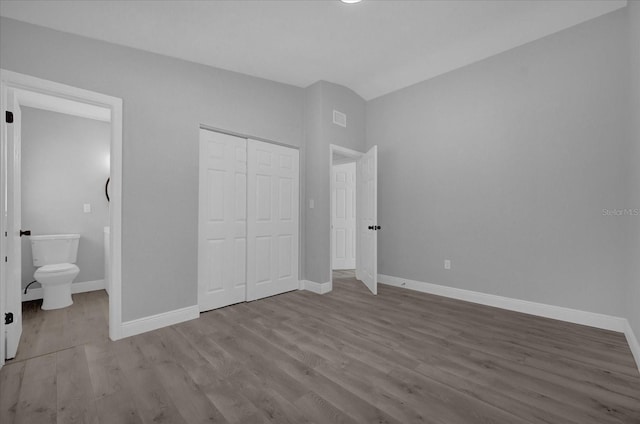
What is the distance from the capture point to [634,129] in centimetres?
242

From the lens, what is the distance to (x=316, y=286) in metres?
4.15

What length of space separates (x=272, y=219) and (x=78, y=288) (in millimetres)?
2982

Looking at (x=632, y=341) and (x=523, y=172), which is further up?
(x=523, y=172)

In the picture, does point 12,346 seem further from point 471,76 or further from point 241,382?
point 471,76

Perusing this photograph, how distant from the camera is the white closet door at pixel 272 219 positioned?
150 inches

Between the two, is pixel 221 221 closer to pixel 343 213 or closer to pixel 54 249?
pixel 54 249

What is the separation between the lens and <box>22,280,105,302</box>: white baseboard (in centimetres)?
381

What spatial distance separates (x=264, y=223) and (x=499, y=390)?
2971 millimetres

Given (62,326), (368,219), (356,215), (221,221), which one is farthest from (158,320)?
(356,215)

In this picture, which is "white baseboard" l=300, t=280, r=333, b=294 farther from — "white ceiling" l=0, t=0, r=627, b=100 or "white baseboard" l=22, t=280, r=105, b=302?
"white baseboard" l=22, t=280, r=105, b=302

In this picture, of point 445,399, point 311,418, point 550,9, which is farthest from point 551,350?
point 550,9

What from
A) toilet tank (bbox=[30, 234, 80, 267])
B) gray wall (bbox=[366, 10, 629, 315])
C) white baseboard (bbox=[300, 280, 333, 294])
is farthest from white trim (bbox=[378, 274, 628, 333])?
toilet tank (bbox=[30, 234, 80, 267])

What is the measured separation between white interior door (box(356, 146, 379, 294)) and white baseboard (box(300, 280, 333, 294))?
62 cm

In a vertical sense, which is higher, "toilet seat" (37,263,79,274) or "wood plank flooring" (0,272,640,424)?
"toilet seat" (37,263,79,274)
